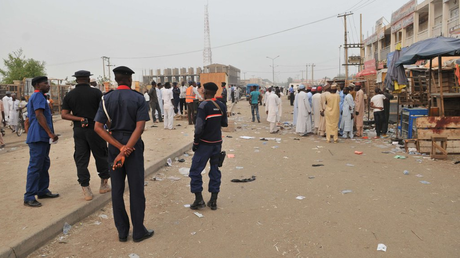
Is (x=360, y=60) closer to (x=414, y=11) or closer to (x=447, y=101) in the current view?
(x=414, y=11)

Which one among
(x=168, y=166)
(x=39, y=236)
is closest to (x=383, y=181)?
(x=168, y=166)

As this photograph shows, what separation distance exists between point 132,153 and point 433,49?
7963mm

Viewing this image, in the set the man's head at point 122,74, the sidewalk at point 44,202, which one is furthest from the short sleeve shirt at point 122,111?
the sidewalk at point 44,202

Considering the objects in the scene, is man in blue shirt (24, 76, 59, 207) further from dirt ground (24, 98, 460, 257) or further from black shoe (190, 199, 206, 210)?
black shoe (190, 199, 206, 210)

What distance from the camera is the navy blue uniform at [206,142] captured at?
4.49m

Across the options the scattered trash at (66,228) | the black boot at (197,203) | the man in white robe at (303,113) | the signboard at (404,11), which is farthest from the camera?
the signboard at (404,11)

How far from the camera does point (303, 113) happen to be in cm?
1202

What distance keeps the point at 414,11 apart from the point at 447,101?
21.7 meters

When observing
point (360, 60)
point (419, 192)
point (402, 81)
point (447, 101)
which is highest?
point (360, 60)

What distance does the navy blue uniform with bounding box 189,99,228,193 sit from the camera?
4.49 metres

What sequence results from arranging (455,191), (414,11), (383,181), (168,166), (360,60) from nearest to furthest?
(455,191), (383,181), (168,166), (414,11), (360,60)

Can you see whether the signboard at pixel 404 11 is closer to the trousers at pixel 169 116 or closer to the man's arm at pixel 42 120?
the trousers at pixel 169 116

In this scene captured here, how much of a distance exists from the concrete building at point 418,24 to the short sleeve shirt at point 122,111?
661 inches

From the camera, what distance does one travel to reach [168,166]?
24.1ft
